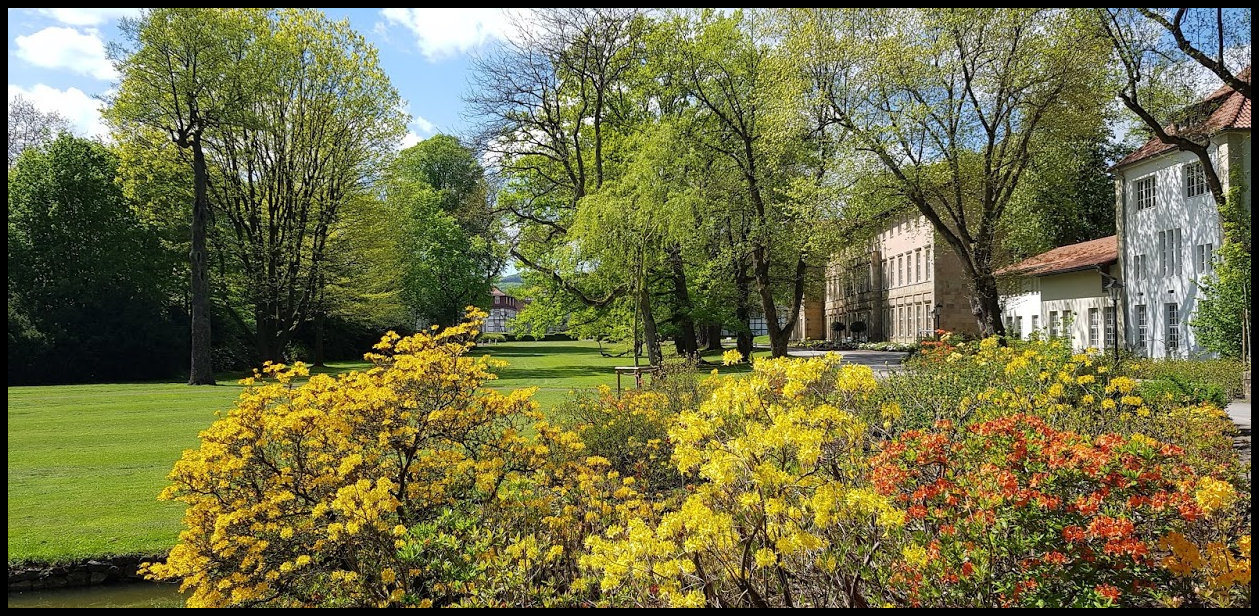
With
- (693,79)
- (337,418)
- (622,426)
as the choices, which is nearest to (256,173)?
(693,79)

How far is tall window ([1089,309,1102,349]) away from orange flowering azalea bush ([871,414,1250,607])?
26.1 m

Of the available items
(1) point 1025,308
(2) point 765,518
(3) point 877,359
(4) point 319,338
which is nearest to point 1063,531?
(2) point 765,518

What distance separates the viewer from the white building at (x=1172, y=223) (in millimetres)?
19562

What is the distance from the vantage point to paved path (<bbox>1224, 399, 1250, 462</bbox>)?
8.41 m

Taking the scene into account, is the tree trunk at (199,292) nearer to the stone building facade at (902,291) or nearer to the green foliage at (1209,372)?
the green foliage at (1209,372)

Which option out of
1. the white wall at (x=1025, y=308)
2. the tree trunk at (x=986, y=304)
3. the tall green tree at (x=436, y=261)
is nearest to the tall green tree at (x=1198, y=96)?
the tree trunk at (x=986, y=304)

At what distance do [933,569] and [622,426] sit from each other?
5210 mm

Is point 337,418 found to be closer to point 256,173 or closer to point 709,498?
point 709,498

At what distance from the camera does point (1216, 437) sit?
5.93 metres

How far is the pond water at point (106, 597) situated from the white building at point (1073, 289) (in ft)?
75.8

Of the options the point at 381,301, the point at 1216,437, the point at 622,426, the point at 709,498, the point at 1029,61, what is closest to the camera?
the point at 709,498

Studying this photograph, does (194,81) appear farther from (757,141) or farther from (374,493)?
(374,493)

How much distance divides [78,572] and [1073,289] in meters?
29.8

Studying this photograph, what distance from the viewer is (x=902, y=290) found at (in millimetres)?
42594
